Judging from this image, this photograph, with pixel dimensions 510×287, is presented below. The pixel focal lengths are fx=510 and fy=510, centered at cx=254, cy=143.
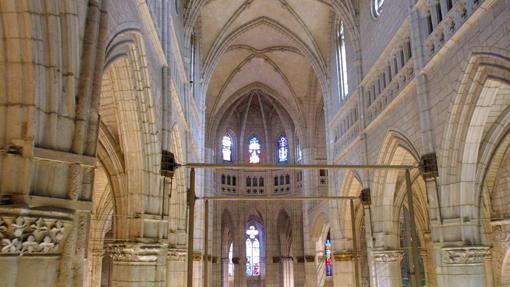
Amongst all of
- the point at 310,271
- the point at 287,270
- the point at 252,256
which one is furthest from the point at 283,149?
the point at 310,271

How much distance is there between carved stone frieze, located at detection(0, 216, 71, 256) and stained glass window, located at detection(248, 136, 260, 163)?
3122 cm

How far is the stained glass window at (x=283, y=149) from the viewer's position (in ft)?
119

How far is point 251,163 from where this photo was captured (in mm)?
18234

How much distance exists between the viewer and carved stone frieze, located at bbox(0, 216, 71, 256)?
525 centimetres

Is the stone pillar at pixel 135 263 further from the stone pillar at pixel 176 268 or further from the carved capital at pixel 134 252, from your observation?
the stone pillar at pixel 176 268

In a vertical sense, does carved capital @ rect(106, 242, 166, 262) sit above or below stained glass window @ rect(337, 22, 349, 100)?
below

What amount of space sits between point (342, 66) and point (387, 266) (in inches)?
378

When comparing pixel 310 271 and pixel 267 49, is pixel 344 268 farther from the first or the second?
pixel 267 49

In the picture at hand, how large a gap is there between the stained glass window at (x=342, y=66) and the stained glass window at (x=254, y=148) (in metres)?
14.6

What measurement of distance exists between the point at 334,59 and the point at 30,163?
20.1 meters

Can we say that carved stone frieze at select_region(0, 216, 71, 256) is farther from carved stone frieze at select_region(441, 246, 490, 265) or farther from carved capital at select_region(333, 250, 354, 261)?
carved capital at select_region(333, 250, 354, 261)

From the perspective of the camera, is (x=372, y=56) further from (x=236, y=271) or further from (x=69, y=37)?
(x=236, y=271)

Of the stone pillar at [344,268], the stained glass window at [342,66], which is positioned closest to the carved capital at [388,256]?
the stone pillar at [344,268]

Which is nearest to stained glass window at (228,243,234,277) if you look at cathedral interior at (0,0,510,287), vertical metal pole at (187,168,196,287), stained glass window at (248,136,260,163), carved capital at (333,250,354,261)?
cathedral interior at (0,0,510,287)
